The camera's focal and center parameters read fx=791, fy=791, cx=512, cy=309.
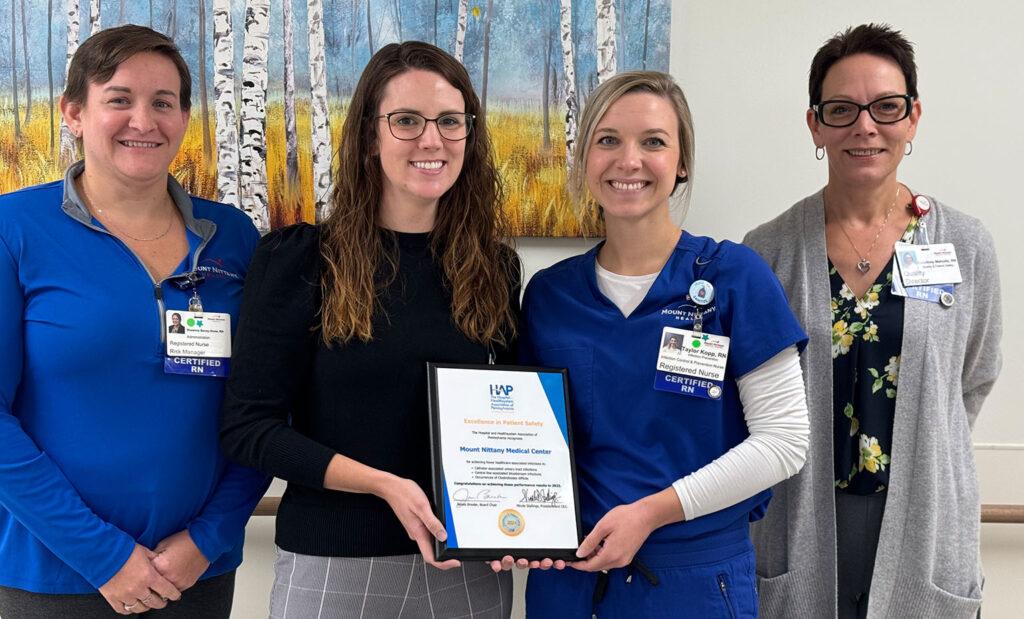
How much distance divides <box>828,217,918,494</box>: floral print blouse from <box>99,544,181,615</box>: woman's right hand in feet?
4.94

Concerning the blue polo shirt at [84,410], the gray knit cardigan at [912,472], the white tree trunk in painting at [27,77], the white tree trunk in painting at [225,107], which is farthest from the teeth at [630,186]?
the white tree trunk in painting at [27,77]

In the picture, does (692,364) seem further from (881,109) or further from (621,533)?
(881,109)

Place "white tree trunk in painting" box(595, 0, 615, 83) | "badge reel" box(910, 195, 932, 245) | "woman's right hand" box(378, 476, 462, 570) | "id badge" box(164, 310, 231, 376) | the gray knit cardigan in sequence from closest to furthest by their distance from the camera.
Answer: "woman's right hand" box(378, 476, 462, 570) < "id badge" box(164, 310, 231, 376) < the gray knit cardigan < "badge reel" box(910, 195, 932, 245) < "white tree trunk in painting" box(595, 0, 615, 83)

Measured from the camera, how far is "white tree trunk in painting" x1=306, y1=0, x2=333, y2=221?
2363 mm

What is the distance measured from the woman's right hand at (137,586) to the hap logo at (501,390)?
2.50ft

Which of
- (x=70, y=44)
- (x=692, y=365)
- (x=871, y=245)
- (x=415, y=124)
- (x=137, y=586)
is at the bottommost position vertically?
(x=137, y=586)

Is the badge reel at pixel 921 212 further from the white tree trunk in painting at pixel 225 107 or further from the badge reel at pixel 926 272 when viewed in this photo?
the white tree trunk in painting at pixel 225 107

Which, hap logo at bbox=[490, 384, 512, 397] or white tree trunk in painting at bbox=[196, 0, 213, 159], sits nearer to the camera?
hap logo at bbox=[490, 384, 512, 397]

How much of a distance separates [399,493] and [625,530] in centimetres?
41

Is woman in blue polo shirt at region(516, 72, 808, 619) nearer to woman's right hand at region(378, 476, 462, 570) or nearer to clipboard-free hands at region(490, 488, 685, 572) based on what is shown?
clipboard-free hands at region(490, 488, 685, 572)

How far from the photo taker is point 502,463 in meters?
1.49

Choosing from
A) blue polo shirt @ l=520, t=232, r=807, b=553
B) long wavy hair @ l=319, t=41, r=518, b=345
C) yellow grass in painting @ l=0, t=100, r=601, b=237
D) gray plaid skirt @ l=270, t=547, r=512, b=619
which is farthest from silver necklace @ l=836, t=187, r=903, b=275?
gray plaid skirt @ l=270, t=547, r=512, b=619

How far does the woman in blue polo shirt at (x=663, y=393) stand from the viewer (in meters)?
1.49

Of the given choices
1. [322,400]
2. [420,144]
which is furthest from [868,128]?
[322,400]
